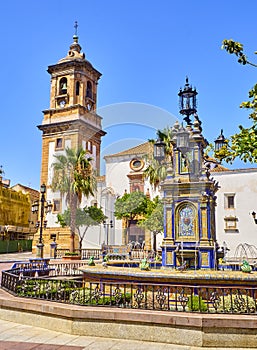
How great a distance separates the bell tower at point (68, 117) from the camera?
150 feet

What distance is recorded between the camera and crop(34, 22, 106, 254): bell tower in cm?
4575

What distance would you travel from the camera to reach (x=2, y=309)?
328 inches

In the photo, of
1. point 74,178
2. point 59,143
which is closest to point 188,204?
point 74,178

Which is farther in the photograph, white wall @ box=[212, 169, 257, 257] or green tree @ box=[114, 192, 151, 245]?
green tree @ box=[114, 192, 151, 245]

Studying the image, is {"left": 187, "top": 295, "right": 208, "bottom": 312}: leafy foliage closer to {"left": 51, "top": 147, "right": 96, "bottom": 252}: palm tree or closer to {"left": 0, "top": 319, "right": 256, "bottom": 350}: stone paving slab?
{"left": 0, "top": 319, "right": 256, "bottom": 350}: stone paving slab

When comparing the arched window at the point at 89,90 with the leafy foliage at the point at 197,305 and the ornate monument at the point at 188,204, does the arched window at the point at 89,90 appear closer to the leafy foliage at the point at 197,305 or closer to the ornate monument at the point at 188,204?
the ornate monument at the point at 188,204

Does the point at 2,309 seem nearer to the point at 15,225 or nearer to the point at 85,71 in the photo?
the point at 85,71

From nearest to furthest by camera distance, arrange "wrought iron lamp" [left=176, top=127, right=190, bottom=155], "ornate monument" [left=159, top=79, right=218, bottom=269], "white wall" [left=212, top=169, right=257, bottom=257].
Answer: "ornate monument" [left=159, top=79, right=218, bottom=269] < "wrought iron lamp" [left=176, top=127, right=190, bottom=155] < "white wall" [left=212, top=169, right=257, bottom=257]

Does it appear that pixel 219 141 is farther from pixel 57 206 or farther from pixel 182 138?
pixel 57 206

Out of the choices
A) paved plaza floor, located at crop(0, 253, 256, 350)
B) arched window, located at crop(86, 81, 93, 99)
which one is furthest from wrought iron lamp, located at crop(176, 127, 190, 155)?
arched window, located at crop(86, 81, 93, 99)

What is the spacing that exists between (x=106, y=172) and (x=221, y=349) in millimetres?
43079

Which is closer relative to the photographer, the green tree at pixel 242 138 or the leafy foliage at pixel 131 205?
the green tree at pixel 242 138

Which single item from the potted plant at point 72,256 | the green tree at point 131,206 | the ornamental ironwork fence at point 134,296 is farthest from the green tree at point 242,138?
the green tree at point 131,206

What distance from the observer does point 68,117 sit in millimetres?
46688
